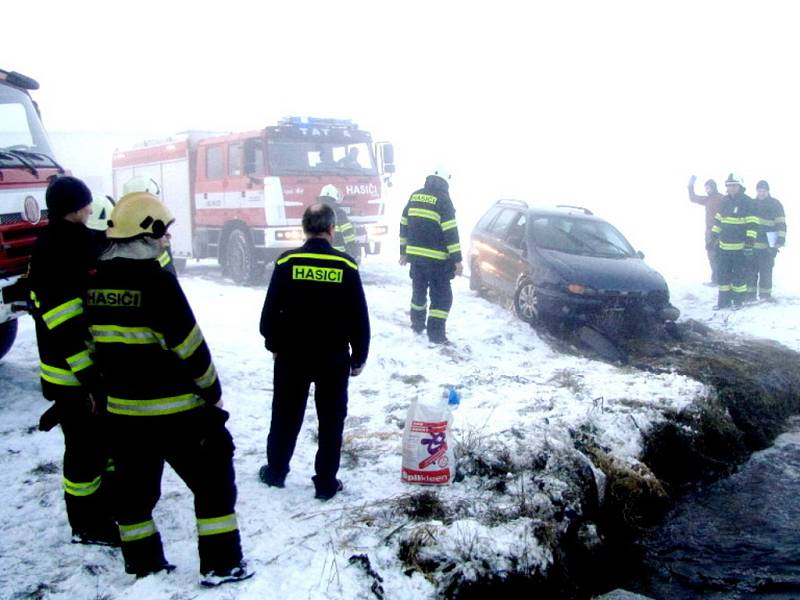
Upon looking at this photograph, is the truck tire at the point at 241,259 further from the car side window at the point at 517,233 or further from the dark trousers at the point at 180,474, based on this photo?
the dark trousers at the point at 180,474

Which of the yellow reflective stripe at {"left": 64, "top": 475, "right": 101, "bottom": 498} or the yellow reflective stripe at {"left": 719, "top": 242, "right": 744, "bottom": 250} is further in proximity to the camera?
the yellow reflective stripe at {"left": 719, "top": 242, "right": 744, "bottom": 250}

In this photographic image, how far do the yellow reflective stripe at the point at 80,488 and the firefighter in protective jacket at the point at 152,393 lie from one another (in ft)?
1.68

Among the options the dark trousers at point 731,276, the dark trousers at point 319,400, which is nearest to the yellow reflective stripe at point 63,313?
the dark trousers at point 319,400

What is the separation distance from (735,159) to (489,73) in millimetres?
29361

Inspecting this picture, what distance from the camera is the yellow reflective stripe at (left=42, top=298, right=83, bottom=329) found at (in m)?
3.05

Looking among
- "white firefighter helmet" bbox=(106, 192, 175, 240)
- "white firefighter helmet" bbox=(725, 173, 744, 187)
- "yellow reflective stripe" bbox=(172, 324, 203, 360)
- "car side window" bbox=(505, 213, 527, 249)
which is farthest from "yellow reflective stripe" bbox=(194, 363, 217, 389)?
"white firefighter helmet" bbox=(725, 173, 744, 187)

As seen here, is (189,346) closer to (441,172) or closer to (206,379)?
(206,379)

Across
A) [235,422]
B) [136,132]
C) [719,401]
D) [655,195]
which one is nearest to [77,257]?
[235,422]

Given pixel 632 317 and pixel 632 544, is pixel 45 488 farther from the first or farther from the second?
pixel 632 317

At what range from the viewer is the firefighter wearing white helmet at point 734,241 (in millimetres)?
10461

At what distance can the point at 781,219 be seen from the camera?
1090 cm

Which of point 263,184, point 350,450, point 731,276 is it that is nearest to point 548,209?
point 731,276

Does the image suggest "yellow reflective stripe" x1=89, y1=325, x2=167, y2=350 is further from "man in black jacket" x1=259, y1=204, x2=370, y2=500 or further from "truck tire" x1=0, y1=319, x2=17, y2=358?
"truck tire" x1=0, y1=319, x2=17, y2=358

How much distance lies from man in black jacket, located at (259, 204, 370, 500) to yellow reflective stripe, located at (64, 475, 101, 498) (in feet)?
3.46
